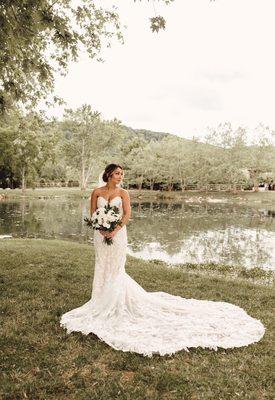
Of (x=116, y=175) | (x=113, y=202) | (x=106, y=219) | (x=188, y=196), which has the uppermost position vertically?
(x=116, y=175)

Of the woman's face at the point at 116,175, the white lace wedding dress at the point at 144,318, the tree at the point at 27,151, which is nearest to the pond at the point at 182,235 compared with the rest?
the white lace wedding dress at the point at 144,318

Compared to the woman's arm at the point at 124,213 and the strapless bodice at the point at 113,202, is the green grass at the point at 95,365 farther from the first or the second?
the strapless bodice at the point at 113,202

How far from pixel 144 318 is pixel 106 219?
2.04m

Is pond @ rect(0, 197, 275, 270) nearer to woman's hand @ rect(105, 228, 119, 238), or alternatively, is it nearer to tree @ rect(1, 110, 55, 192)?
woman's hand @ rect(105, 228, 119, 238)

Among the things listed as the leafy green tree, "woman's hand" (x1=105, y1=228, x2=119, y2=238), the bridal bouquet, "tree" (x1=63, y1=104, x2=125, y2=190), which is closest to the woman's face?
the bridal bouquet

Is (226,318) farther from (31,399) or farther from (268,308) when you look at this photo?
(31,399)

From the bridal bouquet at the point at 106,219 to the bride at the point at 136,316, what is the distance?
9.8 inches

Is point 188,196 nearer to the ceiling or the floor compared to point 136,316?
nearer to the ceiling

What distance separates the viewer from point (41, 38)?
12.2m

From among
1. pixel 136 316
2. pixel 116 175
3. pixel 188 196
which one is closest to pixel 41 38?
pixel 116 175

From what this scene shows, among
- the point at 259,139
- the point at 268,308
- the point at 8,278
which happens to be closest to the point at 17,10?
the point at 8,278

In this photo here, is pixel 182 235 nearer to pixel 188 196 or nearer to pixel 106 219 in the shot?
pixel 106 219

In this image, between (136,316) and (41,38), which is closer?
(136,316)

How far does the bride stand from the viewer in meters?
6.34
